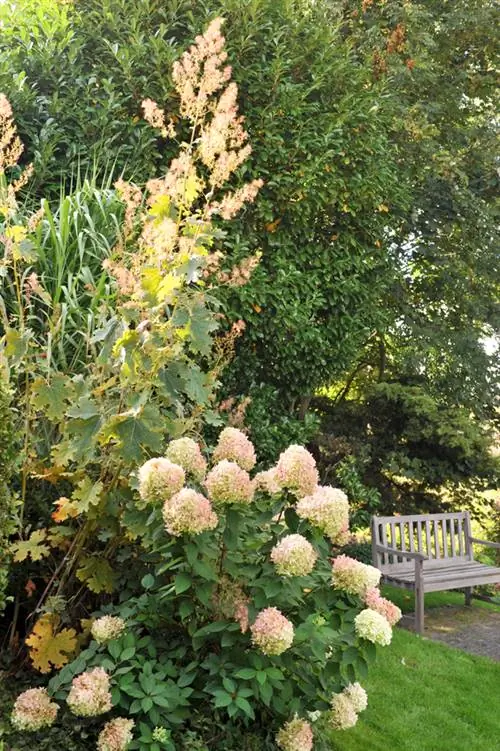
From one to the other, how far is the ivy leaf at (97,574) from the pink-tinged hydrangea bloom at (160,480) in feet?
1.70

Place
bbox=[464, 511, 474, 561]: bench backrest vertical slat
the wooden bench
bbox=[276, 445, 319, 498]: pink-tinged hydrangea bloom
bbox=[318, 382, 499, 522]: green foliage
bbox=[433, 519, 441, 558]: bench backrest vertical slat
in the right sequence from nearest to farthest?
bbox=[276, 445, 319, 498]: pink-tinged hydrangea bloom < the wooden bench < bbox=[433, 519, 441, 558]: bench backrest vertical slat < bbox=[464, 511, 474, 561]: bench backrest vertical slat < bbox=[318, 382, 499, 522]: green foliage

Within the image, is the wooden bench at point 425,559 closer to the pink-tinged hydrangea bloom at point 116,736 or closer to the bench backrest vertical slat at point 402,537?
the bench backrest vertical slat at point 402,537

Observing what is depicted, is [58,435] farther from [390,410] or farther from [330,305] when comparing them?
[390,410]

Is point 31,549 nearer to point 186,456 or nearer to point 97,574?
point 97,574

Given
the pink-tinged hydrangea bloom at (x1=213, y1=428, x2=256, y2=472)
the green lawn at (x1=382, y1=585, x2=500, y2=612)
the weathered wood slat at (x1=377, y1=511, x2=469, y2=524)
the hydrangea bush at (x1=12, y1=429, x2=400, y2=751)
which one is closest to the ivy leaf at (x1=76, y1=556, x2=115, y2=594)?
the hydrangea bush at (x1=12, y1=429, x2=400, y2=751)

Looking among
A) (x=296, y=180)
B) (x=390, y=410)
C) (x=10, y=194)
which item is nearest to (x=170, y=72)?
(x=296, y=180)

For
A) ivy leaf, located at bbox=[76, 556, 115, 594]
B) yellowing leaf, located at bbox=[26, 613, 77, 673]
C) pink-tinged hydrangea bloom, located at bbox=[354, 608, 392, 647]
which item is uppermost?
ivy leaf, located at bbox=[76, 556, 115, 594]

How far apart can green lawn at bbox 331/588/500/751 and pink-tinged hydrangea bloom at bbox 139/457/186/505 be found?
1794mm

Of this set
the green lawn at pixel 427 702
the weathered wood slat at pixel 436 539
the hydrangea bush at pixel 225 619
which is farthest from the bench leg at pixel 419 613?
the hydrangea bush at pixel 225 619

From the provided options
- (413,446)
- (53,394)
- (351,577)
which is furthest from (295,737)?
(413,446)

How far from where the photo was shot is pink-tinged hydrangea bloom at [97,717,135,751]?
2.35 metres

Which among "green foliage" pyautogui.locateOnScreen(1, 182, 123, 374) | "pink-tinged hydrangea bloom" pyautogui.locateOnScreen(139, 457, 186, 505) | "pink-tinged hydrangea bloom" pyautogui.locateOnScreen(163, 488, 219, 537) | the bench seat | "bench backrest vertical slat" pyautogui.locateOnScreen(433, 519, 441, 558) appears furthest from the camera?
"bench backrest vertical slat" pyautogui.locateOnScreen(433, 519, 441, 558)

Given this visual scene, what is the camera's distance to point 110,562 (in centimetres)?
300

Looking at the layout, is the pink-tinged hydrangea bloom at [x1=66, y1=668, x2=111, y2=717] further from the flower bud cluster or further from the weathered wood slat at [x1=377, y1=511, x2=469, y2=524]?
the weathered wood slat at [x1=377, y1=511, x2=469, y2=524]
